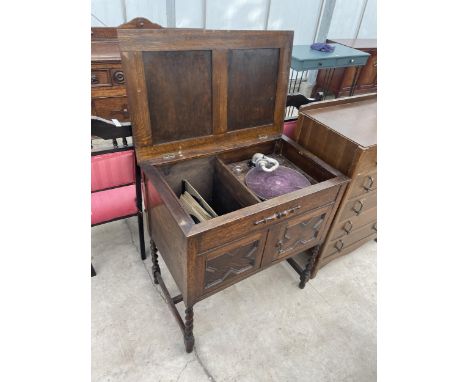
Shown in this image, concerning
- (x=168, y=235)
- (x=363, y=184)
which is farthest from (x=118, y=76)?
(x=363, y=184)

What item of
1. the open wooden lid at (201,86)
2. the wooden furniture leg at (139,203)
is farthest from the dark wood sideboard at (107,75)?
the open wooden lid at (201,86)

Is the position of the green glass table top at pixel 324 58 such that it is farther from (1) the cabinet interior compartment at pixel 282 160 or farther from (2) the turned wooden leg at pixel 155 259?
(2) the turned wooden leg at pixel 155 259

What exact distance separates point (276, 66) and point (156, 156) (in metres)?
0.71

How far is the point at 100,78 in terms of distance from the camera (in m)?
2.54

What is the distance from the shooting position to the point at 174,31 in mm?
1105

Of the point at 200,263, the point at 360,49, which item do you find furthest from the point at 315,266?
the point at 360,49

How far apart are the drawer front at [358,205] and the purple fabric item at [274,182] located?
37cm

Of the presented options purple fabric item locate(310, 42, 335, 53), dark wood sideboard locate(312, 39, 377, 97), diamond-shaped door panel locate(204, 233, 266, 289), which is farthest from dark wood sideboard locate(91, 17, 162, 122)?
dark wood sideboard locate(312, 39, 377, 97)

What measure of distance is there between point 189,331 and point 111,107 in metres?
2.12

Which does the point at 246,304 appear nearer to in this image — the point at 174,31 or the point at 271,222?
the point at 271,222

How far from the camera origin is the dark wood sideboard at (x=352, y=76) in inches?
181

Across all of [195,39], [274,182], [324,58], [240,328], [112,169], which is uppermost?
[195,39]

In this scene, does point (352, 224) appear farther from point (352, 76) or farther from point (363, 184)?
point (352, 76)

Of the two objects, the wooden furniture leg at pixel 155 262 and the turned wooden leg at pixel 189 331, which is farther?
the wooden furniture leg at pixel 155 262
